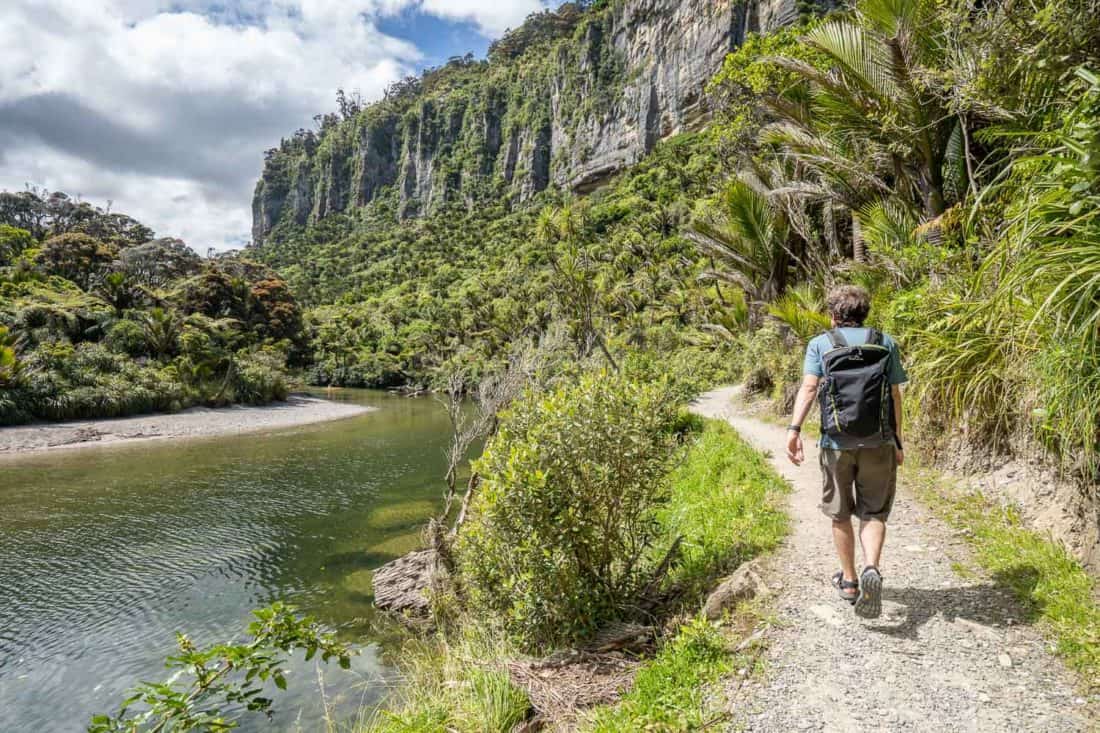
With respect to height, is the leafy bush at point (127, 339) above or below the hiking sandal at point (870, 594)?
above

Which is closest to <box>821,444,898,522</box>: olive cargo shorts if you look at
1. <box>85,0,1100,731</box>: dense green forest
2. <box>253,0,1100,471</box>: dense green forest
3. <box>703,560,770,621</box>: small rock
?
<box>703,560,770,621</box>: small rock

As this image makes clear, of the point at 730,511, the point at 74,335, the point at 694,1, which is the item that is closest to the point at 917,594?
the point at 730,511

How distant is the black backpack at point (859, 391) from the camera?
3.25 meters

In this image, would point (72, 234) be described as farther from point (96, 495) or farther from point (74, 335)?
Result: point (96, 495)

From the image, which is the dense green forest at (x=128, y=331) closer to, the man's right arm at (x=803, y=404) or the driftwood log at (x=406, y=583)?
the driftwood log at (x=406, y=583)

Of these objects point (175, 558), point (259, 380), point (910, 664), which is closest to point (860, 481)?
point (910, 664)

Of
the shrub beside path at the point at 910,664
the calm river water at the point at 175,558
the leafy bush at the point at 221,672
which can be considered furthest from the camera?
the calm river water at the point at 175,558

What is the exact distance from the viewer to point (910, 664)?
9.71 feet

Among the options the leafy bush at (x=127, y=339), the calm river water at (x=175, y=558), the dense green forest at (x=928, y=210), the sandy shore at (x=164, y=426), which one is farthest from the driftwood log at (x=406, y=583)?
the leafy bush at (x=127, y=339)

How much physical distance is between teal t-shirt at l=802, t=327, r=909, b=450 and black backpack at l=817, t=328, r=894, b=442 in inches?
1.4

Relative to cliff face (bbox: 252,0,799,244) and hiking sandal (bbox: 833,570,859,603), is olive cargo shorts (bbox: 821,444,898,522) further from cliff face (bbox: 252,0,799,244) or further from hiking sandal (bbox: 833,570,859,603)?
cliff face (bbox: 252,0,799,244)

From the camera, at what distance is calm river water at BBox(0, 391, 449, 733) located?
7.41m

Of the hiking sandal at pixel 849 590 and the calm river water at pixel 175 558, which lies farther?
the calm river water at pixel 175 558

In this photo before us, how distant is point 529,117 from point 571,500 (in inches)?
5173
